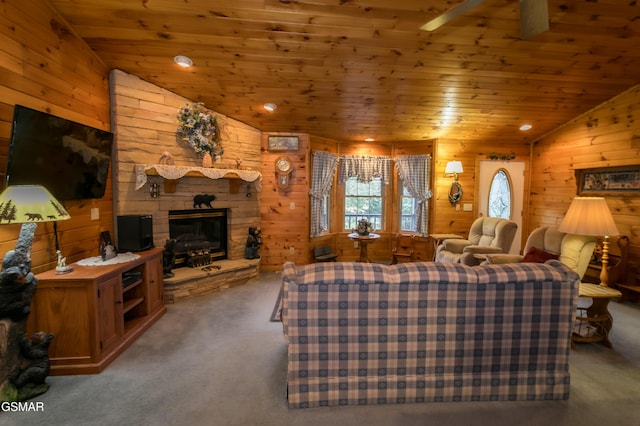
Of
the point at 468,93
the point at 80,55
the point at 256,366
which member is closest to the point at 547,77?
the point at 468,93

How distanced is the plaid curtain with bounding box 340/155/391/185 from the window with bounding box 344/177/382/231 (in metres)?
0.17

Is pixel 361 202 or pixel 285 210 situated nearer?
pixel 285 210

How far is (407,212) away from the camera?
6219mm

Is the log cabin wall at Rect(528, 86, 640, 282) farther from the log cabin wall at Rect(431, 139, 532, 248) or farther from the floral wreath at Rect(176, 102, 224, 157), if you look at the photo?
the floral wreath at Rect(176, 102, 224, 157)

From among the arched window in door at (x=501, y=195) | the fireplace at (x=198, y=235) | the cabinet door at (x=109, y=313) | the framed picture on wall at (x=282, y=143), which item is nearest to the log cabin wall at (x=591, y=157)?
the arched window in door at (x=501, y=195)

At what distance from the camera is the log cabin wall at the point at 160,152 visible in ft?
11.7

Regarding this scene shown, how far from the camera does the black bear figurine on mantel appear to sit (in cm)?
432

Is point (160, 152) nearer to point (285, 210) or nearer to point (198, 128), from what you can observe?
point (198, 128)

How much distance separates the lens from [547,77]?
12.4 ft

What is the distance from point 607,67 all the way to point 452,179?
2648 mm

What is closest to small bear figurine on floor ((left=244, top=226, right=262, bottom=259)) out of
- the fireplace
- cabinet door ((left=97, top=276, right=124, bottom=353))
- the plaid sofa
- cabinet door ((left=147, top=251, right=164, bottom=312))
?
the fireplace

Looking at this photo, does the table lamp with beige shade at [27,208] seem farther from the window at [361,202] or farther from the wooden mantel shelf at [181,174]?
the window at [361,202]

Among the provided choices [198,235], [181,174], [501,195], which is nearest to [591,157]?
[501,195]

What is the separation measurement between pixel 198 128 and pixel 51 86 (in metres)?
1.56
